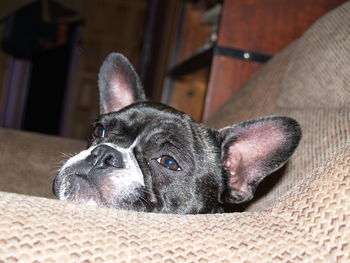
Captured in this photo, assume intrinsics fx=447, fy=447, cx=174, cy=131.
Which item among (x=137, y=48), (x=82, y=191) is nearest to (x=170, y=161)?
(x=82, y=191)

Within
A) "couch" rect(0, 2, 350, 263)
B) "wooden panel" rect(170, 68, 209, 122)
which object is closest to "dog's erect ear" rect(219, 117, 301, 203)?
→ "couch" rect(0, 2, 350, 263)

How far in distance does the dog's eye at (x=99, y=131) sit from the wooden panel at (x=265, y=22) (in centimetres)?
Answer: 138

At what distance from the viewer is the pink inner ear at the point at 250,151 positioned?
2.07 meters

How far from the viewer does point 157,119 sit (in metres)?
2.24

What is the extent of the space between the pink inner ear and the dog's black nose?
27.5 inches

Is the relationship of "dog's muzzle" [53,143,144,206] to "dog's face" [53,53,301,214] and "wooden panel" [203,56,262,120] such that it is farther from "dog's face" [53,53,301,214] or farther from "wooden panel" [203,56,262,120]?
"wooden panel" [203,56,262,120]

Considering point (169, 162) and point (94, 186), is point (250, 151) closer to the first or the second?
point (169, 162)

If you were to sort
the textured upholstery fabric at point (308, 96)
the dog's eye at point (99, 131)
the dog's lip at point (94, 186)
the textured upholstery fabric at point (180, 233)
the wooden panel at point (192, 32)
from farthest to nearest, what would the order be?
1. the wooden panel at point (192, 32)
2. the dog's eye at point (99, 131)
3. the textured upholstery fabric at point (308, 96)
4. the dog's lip at point (94, 186)
5. the textured upholstery fabric at point (180, 233)

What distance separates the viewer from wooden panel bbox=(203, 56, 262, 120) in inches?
133

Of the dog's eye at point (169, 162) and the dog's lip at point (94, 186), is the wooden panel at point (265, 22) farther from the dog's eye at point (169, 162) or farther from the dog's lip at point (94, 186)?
the dog's lip at point (94, 186)

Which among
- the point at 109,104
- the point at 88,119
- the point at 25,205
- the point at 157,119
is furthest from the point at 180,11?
the point at 88,119

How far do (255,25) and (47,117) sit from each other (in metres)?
7.19

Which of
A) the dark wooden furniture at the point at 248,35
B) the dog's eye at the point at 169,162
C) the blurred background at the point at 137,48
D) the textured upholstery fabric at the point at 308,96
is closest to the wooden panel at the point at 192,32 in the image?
the blurred background at the point at 137,48

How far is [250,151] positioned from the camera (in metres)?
2.26
